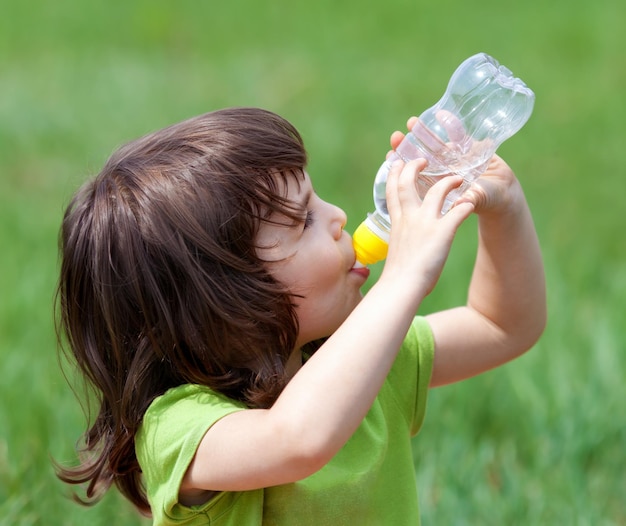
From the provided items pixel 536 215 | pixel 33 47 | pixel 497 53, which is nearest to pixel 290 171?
pixel 536 215

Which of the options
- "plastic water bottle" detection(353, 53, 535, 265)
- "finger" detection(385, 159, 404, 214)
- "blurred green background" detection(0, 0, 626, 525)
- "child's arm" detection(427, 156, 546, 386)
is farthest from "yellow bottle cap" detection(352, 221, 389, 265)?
"blurred green background" detection(0, 0, 626, 525)

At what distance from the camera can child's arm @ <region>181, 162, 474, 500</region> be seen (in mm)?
1567

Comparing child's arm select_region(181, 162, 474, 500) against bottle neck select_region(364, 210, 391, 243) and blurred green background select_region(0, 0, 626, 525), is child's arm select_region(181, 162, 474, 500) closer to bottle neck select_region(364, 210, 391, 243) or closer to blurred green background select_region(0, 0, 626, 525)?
bottle neck select_region(364, 210, 391, 243)

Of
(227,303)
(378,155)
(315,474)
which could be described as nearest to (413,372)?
(315,474)

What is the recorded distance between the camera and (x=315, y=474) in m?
1.82

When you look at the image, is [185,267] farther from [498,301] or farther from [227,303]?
[498,301]

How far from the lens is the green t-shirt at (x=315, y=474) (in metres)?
1.71

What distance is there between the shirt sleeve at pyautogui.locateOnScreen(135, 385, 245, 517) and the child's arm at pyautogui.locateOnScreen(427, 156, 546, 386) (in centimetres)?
53

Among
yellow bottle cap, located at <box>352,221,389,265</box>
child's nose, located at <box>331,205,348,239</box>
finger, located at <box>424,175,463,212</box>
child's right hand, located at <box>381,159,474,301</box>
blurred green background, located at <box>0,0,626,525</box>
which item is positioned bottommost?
blurred green background, located at <box>0,0,626,525</box>

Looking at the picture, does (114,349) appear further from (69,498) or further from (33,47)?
(33,47)

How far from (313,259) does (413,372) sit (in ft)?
1.29

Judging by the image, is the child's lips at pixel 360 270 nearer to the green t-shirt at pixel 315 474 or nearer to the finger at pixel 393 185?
the finger at pixel 393 185

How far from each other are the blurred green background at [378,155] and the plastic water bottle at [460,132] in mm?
786

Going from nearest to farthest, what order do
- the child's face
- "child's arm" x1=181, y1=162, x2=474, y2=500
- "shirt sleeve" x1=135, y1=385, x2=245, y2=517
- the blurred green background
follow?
"child's arm" x1=181, y1=162, x2=474, y2=500, "shirt sleeve" x1=135, y1=385, x2=245, y2=517, the child's face, the blurred green background
